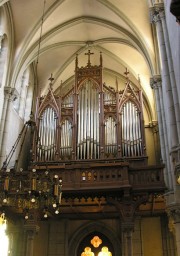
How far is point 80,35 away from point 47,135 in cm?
613

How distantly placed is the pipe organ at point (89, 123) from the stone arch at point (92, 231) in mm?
3923

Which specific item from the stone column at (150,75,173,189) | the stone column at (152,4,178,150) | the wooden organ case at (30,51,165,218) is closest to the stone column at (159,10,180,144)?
the stone column at (152,4,178,150)

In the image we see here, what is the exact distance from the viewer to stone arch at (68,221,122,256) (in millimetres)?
16391

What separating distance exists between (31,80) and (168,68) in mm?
10035

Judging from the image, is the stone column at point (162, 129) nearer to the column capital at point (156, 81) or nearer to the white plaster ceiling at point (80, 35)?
the column capital at point (156, 81)

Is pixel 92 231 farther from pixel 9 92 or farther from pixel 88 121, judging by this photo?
pixel 9 92

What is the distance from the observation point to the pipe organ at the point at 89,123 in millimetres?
15391

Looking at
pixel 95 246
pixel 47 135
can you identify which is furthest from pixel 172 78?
pixel 95 246

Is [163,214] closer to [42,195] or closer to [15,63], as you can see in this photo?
[42,195]

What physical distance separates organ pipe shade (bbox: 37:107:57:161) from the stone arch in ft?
13.7

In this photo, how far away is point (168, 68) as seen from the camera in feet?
36.9

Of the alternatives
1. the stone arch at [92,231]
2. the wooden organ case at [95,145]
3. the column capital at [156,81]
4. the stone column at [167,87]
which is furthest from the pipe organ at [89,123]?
the stone column at [167,87]

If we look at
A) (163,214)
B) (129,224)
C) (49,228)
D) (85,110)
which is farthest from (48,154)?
(163,214)

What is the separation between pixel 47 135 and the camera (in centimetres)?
1622
